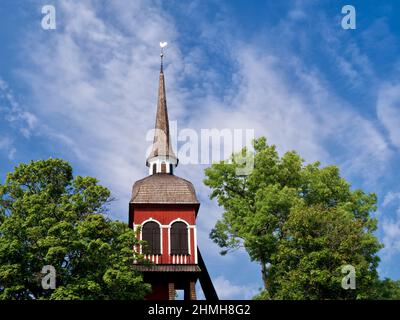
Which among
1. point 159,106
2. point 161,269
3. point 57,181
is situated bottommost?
point 161,269

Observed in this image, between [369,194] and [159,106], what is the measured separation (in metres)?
18.2

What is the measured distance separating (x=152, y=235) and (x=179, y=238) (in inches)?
69.6

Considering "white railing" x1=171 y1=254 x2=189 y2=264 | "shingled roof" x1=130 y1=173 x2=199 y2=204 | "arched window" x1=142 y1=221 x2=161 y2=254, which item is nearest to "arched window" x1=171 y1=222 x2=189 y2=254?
"white railing" x1=171 y1=254 x2=189 y2=264

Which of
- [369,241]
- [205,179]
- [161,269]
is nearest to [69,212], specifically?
[161,269]

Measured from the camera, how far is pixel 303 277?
30.5 metres

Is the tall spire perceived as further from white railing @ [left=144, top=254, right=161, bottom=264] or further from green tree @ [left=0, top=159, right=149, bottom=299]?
green tree @ [left=0, top=159, right=149, bottom=299]

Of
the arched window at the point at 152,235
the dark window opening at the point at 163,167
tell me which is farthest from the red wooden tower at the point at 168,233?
the dark window opening at the point at 163,167

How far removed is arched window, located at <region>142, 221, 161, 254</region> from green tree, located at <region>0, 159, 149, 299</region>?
7149 millimetres

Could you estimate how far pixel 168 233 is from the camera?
3894 centimetres

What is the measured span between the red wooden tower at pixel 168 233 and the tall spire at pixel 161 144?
1.70 meters

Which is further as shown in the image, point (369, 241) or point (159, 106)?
point (159, 106)

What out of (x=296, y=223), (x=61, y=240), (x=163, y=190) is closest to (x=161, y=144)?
(x=163, y=190)

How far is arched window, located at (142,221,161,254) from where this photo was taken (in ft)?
125
